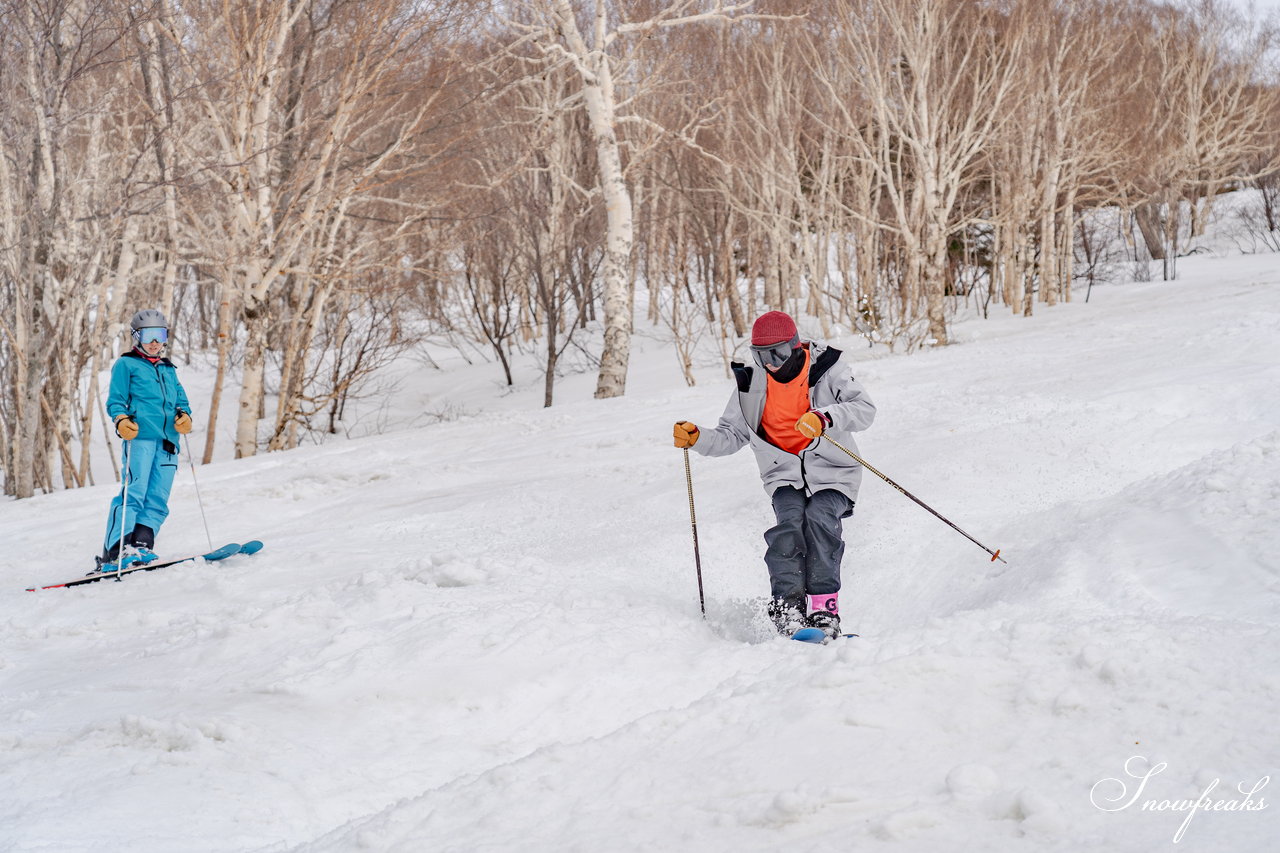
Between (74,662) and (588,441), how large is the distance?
5201 millimetres

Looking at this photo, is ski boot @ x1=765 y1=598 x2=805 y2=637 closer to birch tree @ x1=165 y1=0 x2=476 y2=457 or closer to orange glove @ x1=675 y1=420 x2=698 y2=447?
orange glove @ x1=675 y1=420 x2=698 y2=447

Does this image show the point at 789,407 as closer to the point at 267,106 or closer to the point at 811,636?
the point at 811,636

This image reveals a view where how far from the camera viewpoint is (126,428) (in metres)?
5.68

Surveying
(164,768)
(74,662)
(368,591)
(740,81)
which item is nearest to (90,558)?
(74,662)

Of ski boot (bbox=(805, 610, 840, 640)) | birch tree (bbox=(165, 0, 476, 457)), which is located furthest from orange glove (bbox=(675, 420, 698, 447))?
birch tree (bbox=(165, 0, 476, 457))

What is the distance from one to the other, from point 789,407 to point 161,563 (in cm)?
392

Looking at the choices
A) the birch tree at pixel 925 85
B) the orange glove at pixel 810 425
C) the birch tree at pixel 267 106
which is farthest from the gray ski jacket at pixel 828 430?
the birch tree at pixel 925 85

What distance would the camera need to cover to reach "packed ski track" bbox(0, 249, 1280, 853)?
221cm

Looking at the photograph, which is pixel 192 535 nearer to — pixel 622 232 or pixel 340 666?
pixel 340 666

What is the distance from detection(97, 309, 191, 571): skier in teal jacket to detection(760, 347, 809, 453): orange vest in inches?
150

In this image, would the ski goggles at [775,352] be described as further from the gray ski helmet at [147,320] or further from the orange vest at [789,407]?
the gray ski helmet at [147,320]

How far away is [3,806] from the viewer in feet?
8.76

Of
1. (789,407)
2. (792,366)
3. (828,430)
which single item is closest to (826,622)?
(828,430)

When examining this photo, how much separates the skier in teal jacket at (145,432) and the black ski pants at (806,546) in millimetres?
3890
